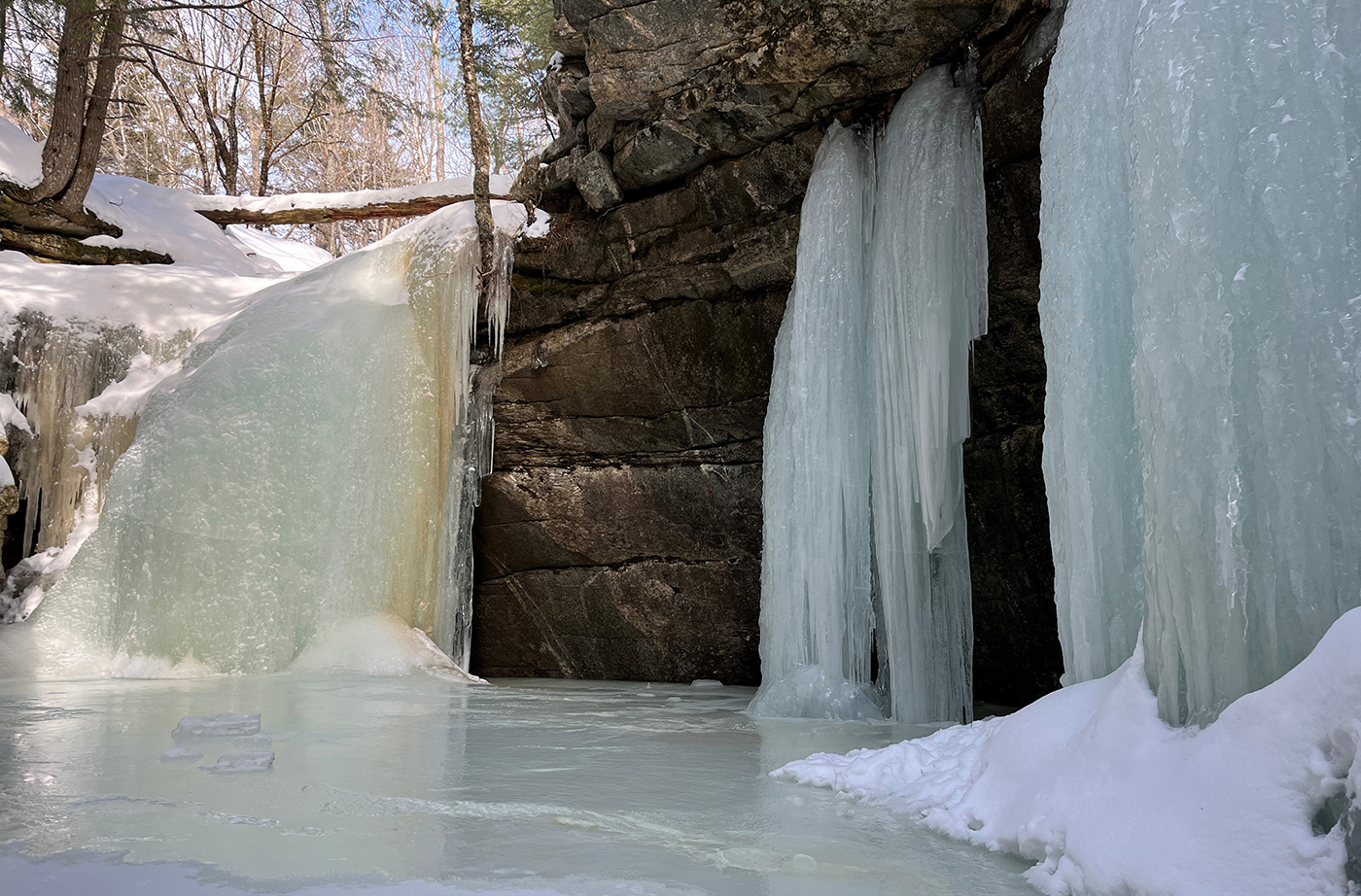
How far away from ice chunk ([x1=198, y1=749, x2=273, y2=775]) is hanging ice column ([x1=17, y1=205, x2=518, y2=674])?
3930 millimetres

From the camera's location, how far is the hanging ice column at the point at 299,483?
20.5ft

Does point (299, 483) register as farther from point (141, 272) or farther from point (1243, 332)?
point (1243, 332)

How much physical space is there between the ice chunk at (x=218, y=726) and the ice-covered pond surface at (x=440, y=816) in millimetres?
Answer: 57

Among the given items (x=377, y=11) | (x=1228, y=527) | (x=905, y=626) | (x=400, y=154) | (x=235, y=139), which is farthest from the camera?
(x=400, y=154)

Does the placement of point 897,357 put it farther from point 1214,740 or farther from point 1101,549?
point 1214,740

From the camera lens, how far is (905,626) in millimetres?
4820

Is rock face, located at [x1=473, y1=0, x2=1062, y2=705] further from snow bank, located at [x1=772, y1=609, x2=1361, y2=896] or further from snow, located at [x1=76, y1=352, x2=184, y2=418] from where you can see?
snow bank, located at [x1=772, y1=609, x2=1361, y2=896]

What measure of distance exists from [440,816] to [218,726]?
1507mm

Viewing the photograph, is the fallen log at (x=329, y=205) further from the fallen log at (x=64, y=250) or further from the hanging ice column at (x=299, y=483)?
the hanging ice column at (x=299, y=483)

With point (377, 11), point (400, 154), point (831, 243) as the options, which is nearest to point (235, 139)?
point (377, 11)

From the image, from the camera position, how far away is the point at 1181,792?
169cm

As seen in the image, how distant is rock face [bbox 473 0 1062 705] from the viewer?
530 cm

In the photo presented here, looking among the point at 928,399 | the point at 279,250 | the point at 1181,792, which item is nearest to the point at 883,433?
the point at 928,399

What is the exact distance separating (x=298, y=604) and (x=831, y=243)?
437cm
